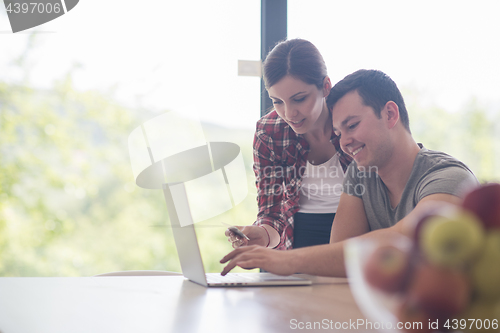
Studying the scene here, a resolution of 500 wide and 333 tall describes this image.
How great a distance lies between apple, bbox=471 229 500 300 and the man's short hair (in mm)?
1014

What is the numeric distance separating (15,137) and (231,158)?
1767 millimetres

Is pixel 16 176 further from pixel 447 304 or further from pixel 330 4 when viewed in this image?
pixel 447 304

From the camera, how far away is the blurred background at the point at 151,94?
234cm

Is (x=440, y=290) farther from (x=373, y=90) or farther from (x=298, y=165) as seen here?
(x=298, y=165)

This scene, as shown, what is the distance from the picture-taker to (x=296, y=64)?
1.42 meters

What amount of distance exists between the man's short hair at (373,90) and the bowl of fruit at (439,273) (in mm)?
985

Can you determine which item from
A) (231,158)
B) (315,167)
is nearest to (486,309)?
(315,167)

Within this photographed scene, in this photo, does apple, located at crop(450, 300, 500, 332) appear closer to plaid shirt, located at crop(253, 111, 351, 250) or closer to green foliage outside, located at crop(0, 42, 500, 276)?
plaid shirt, located at crop(253, 111, 351, 250)

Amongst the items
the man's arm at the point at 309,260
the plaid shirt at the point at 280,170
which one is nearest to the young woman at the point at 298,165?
the plaid shirt at the point at 280,170

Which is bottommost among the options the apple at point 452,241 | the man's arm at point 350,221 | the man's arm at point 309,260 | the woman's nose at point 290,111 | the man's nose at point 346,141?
the man's arm at point 350,221

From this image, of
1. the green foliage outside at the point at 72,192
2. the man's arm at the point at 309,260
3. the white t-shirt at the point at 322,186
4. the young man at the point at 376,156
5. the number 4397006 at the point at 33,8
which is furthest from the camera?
the green foliage outside at the point at 72,192

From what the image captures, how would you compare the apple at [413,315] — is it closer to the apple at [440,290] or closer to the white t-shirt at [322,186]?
the apple at [440,290]

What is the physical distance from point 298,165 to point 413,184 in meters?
0.65

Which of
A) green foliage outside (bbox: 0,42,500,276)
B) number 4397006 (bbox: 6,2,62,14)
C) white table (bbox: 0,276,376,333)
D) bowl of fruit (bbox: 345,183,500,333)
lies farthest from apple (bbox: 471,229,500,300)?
number 4397006 (bbox: 6,2,62,14)
